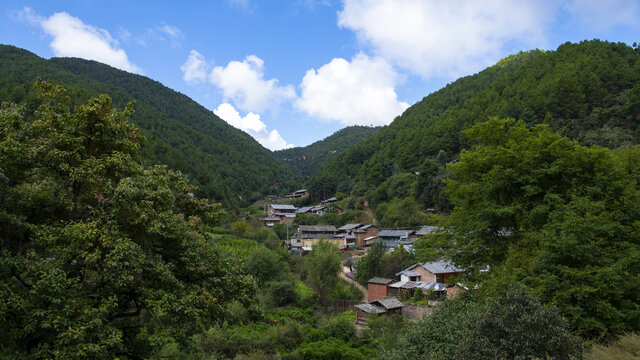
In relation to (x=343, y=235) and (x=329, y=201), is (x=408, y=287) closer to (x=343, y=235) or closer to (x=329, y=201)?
(x=343, y=235)

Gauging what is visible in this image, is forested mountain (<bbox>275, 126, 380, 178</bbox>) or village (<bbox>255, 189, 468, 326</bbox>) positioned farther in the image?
forested mountain (<bbox>275, 126, 380, 178</bbox>)

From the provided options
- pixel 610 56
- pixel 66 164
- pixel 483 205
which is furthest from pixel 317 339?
pixel 610 56

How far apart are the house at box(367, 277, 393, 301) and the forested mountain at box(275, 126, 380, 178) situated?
3474 inches

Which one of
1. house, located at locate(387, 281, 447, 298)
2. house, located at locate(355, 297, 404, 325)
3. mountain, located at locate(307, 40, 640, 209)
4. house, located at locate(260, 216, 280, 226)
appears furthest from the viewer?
house, located at locate(260, 216, 280, 226)

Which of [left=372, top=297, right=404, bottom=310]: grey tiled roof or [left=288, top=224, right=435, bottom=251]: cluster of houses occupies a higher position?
[left=288, top=224, right=435, bottom=251]: cluster of houses

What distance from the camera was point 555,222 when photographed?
35.3 feet

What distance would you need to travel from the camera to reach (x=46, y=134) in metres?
6.77

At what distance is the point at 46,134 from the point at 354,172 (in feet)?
240

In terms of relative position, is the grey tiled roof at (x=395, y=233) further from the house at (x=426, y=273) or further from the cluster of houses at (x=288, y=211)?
the cluster of houses at (x=288, y=211)

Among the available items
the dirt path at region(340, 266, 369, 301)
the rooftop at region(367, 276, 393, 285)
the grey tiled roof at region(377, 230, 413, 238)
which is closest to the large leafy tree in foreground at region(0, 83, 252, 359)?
the rooftop at region(367, 276, 393, 285)

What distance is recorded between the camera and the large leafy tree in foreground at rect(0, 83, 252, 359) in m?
5.67

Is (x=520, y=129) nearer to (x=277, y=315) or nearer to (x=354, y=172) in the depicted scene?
(x=277, y=315)

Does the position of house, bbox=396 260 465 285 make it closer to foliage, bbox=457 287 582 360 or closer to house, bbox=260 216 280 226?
foliage, bbox=457 287 582 360

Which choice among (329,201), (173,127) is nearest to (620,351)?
(329,201)
